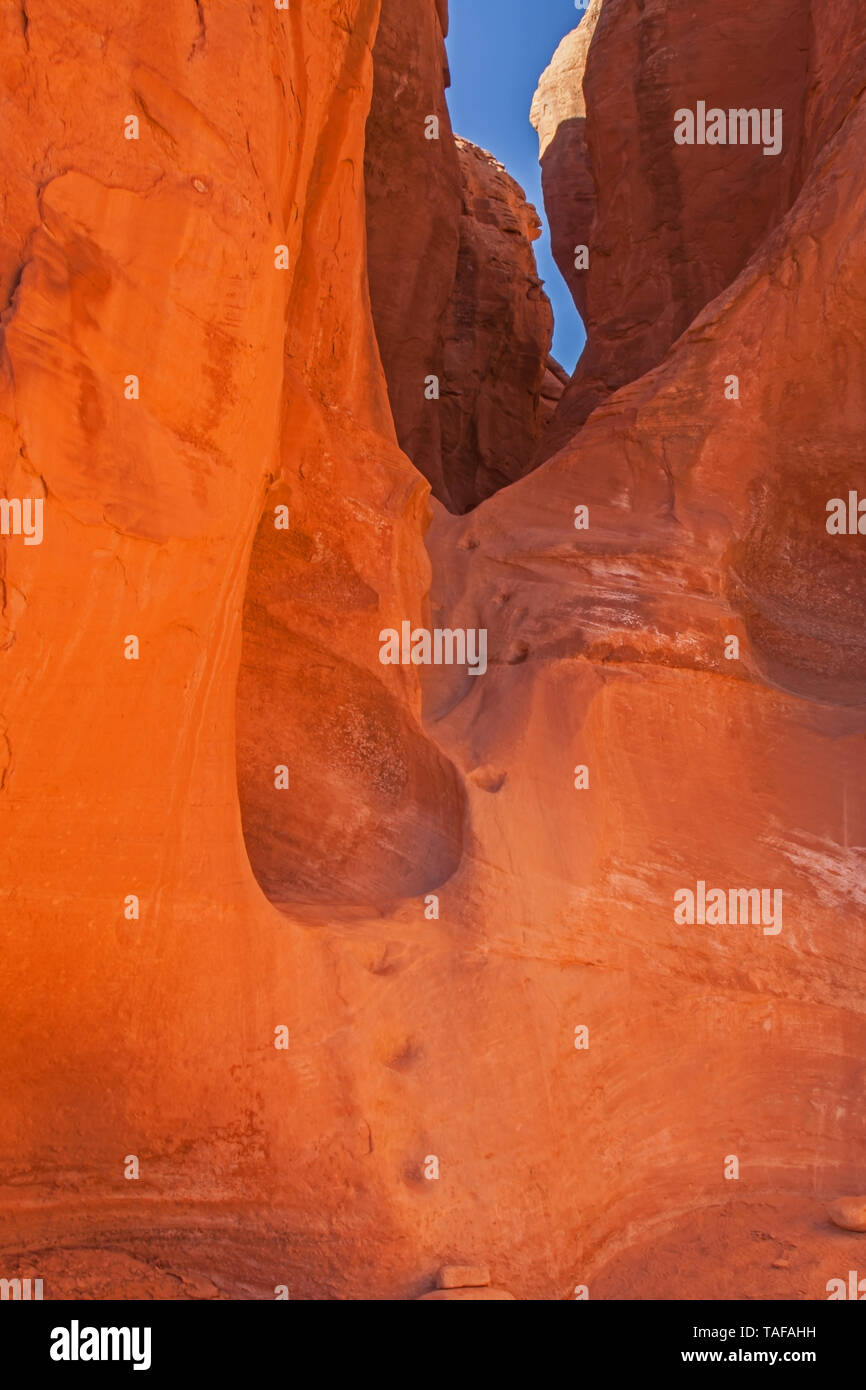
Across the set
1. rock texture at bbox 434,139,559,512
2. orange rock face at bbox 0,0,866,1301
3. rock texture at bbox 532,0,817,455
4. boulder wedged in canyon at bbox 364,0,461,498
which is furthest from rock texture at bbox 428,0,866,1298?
rock texture at bbox 434,139,559,512

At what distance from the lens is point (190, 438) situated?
3.95 m

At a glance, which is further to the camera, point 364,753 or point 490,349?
point 490,349

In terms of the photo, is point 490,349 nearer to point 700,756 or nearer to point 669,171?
point 669,171

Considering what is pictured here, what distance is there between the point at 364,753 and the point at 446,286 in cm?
713

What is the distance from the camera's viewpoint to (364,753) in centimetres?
541

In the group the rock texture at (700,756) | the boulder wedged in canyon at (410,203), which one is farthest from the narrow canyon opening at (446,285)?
the rock texture at (700,756)

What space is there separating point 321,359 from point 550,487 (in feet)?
5.98

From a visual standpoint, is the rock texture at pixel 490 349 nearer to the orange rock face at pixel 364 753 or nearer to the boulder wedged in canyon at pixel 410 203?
the boulder wedged in canyon at pixel 410 203

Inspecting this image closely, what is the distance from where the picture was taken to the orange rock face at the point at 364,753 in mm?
3729

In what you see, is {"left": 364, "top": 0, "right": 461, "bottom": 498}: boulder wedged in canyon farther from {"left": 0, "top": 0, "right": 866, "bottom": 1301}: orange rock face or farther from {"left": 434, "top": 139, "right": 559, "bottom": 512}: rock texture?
{"left": 0, "top": 0, "right": 866, "bottom": 1301}: orange rock face

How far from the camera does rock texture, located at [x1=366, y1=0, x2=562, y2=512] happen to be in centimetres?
1005

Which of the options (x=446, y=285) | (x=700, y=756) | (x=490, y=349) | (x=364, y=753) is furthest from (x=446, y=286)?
(x=364, y=753)

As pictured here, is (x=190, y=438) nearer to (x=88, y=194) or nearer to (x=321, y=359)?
(x=88, y=194)

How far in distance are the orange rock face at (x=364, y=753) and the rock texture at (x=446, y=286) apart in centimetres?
379
